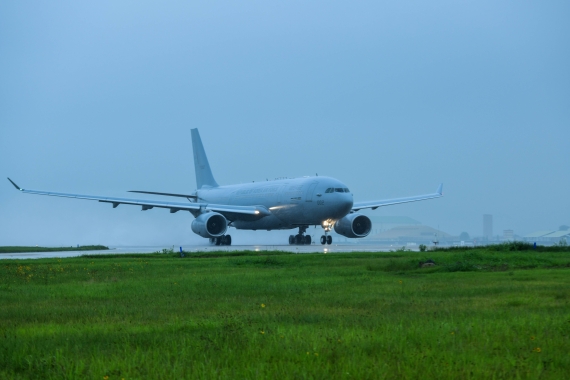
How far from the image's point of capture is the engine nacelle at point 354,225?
5253cm

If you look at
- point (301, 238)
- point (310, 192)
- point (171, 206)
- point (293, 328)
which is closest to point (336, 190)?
point (310, 192)

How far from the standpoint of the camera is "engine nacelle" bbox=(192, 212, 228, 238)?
164 feet

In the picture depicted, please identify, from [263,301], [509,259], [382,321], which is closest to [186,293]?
[263,301]

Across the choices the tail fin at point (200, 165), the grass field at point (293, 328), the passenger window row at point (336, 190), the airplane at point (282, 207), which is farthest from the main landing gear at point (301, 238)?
the grass field at point (293, 328)

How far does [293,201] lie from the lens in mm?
50406

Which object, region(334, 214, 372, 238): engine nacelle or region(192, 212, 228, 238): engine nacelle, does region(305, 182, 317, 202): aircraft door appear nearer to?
region(334, 214, 372, 238): engine nacelle

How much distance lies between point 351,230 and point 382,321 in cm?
4325

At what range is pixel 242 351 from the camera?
748 cm

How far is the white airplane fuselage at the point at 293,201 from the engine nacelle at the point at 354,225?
8.81 feet

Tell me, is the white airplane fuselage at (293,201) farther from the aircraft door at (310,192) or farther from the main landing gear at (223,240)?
the main landing gear at (223,240)

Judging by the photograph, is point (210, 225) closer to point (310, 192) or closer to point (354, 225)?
point (310, 192)

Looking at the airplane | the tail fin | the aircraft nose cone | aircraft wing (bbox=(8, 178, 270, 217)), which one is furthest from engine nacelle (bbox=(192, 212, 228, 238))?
the tail fin

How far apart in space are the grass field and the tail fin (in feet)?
169

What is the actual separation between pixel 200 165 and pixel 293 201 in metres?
21.4
